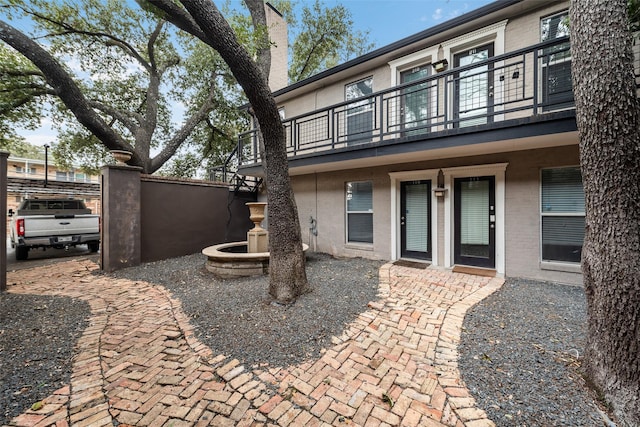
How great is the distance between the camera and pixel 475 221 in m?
5.50

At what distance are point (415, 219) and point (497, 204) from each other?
1.71m

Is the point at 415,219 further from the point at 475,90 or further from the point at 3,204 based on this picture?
the point at 3,204

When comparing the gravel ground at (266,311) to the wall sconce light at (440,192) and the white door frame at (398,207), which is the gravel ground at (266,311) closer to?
the white door frame at (398,207)

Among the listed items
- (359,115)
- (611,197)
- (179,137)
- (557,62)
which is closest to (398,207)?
(359,115)

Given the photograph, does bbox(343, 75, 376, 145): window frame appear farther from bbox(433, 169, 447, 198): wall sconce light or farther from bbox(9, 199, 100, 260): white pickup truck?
bbox(9, 199, 100, 260): white pickup truck

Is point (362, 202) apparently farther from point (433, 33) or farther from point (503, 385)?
point (503, 385)

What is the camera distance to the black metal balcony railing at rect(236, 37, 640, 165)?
424 centimetres

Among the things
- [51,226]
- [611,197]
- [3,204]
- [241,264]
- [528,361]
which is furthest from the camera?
[51,226]

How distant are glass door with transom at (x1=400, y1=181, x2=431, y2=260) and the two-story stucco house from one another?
1.0 inches

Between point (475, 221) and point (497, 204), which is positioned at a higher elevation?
point (497, 204)

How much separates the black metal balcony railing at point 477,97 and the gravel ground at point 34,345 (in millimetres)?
5714

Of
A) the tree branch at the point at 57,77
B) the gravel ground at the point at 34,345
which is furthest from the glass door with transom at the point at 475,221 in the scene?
the tree branch at the point at 57,77

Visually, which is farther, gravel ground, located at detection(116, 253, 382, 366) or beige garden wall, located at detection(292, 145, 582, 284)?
beige garden wall, located at detection(292, 145, 582, 284)

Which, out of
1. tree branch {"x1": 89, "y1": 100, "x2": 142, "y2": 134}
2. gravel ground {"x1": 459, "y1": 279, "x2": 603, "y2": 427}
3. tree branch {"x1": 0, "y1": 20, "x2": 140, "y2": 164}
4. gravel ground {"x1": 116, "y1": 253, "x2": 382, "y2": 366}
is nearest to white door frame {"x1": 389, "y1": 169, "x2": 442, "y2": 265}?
gravel ground {"x1": 116, "y1": 253, "x2": 382, "y2": 366}
